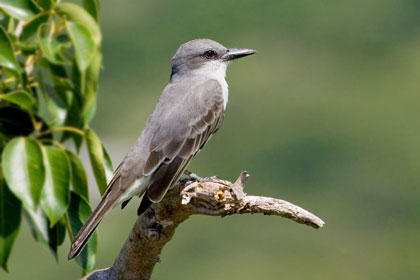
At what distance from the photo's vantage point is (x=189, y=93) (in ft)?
22.2

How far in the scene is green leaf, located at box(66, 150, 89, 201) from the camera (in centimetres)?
522

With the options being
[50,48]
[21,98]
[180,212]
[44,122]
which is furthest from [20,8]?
[180,212]

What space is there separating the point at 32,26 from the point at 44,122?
0.65m

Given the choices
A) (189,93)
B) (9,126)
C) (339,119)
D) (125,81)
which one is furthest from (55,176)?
(125,81)

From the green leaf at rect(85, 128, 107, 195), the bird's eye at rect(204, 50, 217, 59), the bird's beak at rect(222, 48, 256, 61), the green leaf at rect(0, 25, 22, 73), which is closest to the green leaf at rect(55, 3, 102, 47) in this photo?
the green leaf at rect(0, 25, 22, 73)

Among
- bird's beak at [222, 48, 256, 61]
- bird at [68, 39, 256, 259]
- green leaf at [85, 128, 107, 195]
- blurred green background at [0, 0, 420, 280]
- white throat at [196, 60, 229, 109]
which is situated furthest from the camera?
blurred green background at [0, 0, 420, 280]

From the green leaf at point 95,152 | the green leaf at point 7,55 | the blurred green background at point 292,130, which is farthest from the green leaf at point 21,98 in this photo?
the blurred green background at point 292,130

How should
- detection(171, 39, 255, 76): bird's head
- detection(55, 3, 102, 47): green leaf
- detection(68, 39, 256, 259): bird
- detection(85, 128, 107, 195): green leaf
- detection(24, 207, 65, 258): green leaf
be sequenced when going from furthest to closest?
detection(171, 39, 255, 76): bird's head → detection(68, 39, 256, 259): bird → detection(24, 207, 65, 258): green leaf → detection(85, 128, 107, 195): green leaf → detection(55, 3, 102, 47): green leaf

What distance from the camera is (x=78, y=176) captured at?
5.29 meters

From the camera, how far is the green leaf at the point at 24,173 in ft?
14.8

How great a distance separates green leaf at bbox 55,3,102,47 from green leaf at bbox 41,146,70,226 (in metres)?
0.73

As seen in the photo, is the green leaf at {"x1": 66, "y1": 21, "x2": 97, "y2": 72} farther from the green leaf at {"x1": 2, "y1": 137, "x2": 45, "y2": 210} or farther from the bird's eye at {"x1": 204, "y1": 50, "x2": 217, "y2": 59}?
the bird's eye at {"x1": 204, "y1": 50, "x2": 217, "y2": 59}

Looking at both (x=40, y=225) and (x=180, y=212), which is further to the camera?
(x=180, y=212)

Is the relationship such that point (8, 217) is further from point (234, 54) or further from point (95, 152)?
point (234, 54)
